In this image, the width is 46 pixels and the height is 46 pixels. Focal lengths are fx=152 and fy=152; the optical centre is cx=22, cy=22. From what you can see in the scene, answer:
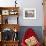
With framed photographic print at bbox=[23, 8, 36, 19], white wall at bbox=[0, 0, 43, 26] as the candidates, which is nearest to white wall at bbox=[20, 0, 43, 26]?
white wall at bbox=[0, 0, 43, 26]

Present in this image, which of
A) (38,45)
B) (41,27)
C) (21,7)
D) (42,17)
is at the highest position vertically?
(21,7)

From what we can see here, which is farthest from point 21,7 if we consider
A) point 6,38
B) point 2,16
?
point 6,38

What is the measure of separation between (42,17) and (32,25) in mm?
461

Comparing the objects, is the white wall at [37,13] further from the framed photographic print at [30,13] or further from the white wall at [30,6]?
the framed photographic print at [30,13]

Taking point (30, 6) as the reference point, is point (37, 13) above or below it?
below

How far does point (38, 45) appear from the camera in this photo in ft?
16.5

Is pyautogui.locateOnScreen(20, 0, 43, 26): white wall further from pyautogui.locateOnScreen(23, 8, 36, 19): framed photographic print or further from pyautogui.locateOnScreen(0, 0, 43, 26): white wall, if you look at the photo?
pyautogui.locateOnScreen(23, 8, 36, 19): framed photographic print

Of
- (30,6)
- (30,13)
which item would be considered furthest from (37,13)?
(30,6)

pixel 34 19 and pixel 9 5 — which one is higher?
pixel 9 5

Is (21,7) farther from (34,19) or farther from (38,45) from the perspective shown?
(38,45)

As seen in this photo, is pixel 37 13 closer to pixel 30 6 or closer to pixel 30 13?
pixel 30 13

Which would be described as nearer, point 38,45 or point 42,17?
point 38,45

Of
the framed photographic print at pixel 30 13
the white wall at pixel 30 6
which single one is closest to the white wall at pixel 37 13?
the white wall at pixel 30 6

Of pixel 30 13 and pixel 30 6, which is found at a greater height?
pixel 30 6
